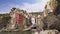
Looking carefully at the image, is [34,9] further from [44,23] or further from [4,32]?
[4,32]

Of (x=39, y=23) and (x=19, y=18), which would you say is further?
(x=19, y=18)

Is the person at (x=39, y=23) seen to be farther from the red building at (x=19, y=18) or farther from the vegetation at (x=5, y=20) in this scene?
the vegetation at (x=5, y=20)

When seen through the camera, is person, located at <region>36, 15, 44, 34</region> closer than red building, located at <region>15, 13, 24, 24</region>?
Yes

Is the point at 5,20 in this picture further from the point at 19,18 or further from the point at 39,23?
the point at 39,23

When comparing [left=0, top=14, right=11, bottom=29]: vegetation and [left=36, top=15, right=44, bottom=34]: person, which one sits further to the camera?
[left=0, top=14, right=11, bottom=29]: vegetation

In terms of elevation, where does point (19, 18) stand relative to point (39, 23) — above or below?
above

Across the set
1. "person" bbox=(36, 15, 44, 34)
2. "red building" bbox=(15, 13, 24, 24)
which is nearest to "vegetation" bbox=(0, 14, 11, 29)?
"red building" bbox=(15, 13, 24, 24)

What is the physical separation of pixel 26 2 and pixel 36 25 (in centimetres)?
63

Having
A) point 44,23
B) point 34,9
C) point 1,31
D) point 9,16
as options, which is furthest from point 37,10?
point 1,31

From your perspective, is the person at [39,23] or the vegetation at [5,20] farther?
the vegetation at [5,20]

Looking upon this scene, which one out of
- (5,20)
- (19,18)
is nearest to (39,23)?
(19,18)

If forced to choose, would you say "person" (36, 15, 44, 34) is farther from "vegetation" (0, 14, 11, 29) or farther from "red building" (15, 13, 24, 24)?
"vegetation" (0, 14, 11, 29)

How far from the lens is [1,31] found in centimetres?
469

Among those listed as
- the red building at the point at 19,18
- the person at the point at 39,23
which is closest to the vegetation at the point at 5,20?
the red building at the point at 19,18
